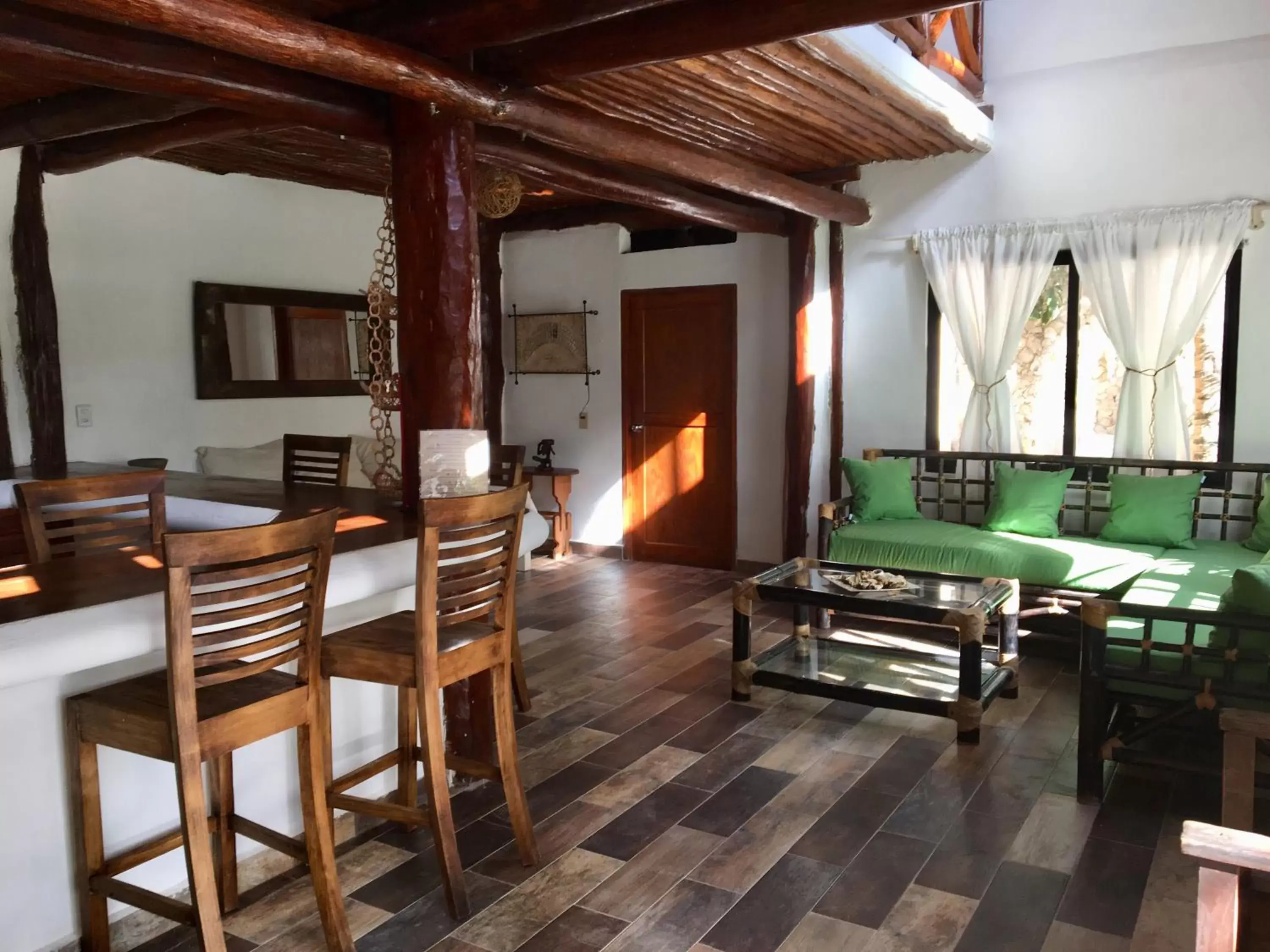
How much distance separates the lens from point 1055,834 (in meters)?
3.09

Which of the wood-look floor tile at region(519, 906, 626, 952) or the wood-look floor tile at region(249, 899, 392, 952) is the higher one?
the wood-look floor tile at region(249, 899, 392, 952)

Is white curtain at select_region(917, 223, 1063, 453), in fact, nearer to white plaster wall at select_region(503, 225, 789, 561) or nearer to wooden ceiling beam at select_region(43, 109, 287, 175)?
white plaster wall at select_region(503, 225, 789, 561)

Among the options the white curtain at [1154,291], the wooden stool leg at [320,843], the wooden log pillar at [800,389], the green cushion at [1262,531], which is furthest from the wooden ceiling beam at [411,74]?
the green cushion at [1262,531]

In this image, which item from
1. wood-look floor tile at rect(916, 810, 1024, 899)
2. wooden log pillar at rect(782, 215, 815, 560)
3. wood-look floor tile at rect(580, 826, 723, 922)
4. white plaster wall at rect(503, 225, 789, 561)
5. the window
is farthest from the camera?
white plaster wall at rect(503, 225, 789, 561)

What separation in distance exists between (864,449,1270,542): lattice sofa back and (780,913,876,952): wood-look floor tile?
138 inches

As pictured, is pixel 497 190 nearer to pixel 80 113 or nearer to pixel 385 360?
pixel 385 360

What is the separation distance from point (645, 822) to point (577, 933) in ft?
2.11

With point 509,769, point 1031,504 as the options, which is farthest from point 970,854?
point 1031,504

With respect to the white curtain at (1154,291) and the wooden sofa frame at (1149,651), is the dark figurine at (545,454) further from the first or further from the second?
the white curtain at (1154,291)

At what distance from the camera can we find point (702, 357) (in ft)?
22.6

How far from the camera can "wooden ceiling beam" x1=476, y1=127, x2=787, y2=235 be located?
4465 mm

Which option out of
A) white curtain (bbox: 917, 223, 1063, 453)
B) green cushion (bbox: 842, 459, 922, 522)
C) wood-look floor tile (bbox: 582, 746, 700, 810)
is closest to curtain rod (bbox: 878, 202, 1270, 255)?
white curtain (bbox: 917, 223, 1063, 453)

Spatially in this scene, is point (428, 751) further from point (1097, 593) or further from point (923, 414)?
point (923, 414)

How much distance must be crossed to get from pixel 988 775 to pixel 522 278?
5334mm
